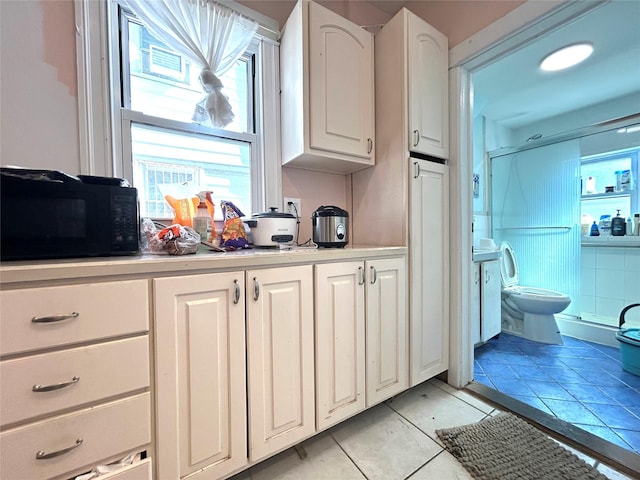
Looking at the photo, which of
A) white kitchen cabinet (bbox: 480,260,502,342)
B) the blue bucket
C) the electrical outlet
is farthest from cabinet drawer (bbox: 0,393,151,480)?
the blue bucket

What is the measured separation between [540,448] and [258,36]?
2.56 m

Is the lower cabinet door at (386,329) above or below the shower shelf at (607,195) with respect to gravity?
below

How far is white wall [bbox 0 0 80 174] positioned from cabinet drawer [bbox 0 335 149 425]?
2.77 feet

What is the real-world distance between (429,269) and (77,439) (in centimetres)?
159

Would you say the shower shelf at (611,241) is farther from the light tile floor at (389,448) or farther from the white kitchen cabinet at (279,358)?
the white kitchen cabinet at (279,358)

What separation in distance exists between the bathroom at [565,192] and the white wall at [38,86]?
8.89 ft

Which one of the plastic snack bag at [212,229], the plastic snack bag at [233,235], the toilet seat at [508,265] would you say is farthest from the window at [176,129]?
the toilet seat at [508,265]

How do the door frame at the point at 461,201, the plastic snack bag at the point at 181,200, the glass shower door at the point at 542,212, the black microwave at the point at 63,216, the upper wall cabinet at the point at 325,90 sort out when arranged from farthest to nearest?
the glass shower door at the point at 542,212
the door frame at the point at 461,201
the upper wall cabinet at the point at 325,90
the plastic snack bag at the point at 181,200
the black microwave at the point at 63,216

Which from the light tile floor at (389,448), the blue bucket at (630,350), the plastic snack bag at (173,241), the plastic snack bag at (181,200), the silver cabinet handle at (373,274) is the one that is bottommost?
the light tile floor at (389,448)

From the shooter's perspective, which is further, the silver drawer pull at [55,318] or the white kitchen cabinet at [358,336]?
the white kitchen cabinet at [358,336]

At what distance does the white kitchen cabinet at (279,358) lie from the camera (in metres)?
0.95

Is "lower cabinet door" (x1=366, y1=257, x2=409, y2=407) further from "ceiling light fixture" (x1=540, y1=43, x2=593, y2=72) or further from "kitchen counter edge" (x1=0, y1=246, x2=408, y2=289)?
"ceiling light fixture" (x1=540, y1=43, x2=593, y2=72)

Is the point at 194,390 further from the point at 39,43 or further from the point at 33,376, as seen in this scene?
the point at 39,43

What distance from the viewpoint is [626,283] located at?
2488mm
